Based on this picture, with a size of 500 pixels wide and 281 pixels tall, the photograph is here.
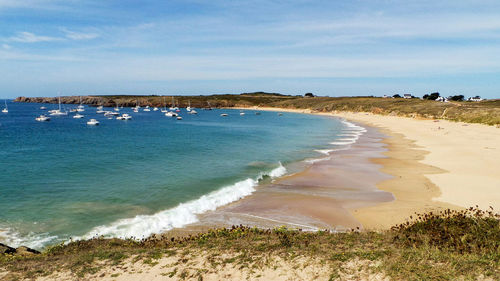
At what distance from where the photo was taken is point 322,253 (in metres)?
9.39

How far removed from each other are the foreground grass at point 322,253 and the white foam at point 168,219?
141 inches

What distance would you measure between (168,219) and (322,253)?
987 cm

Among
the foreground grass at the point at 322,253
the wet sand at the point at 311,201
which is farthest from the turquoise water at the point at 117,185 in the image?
the foreground grass at the point at 322,253

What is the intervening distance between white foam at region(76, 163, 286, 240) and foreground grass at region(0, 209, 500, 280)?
358 centimetres

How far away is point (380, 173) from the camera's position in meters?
27.2

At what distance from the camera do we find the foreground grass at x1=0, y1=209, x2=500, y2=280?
819 centimetres

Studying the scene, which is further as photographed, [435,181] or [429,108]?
[429,108]

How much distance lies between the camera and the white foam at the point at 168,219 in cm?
1532

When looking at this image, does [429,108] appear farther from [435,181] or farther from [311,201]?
[311,201]

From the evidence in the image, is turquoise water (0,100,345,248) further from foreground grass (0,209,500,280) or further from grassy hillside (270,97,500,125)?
grassy hillside (270,97,500,125)

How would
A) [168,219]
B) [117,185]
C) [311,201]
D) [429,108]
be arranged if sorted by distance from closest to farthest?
[168,219] → [311,201] → [117,185] → [429,108]

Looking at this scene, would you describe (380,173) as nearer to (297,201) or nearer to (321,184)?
(321,184)

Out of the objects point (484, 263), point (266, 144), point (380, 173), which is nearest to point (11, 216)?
point (484, 263)

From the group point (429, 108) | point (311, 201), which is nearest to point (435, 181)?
point (311, 201)
